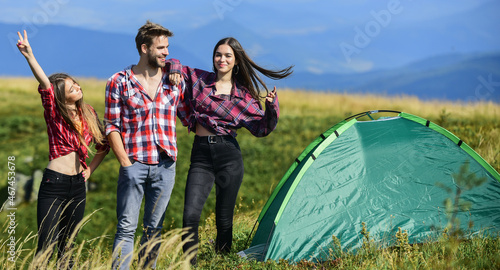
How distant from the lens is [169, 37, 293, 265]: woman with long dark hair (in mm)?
4762

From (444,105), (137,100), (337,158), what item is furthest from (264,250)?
(444,105)

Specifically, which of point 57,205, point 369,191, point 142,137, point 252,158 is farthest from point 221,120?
point 252,158

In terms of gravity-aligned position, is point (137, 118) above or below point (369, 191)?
above

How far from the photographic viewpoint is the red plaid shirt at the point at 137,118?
4.44 metres

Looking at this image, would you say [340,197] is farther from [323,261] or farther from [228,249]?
[228,249]

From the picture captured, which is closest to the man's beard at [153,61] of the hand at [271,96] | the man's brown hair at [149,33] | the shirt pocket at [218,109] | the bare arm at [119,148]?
the man's brown hair at [149,33]

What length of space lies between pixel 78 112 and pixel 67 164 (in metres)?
0.49

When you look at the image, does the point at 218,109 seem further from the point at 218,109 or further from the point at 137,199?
the point at 137,199

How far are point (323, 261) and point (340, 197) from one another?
29.9 inches

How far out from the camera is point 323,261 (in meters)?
5.64

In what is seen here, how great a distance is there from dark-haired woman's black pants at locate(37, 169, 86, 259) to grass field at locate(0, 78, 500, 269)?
1052 millimetres

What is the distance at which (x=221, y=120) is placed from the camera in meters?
4.93

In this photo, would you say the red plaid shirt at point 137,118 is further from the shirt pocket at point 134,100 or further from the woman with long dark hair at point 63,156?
the woman with long dark hair at point 63,156

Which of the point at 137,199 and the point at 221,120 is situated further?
the point at 221,120
